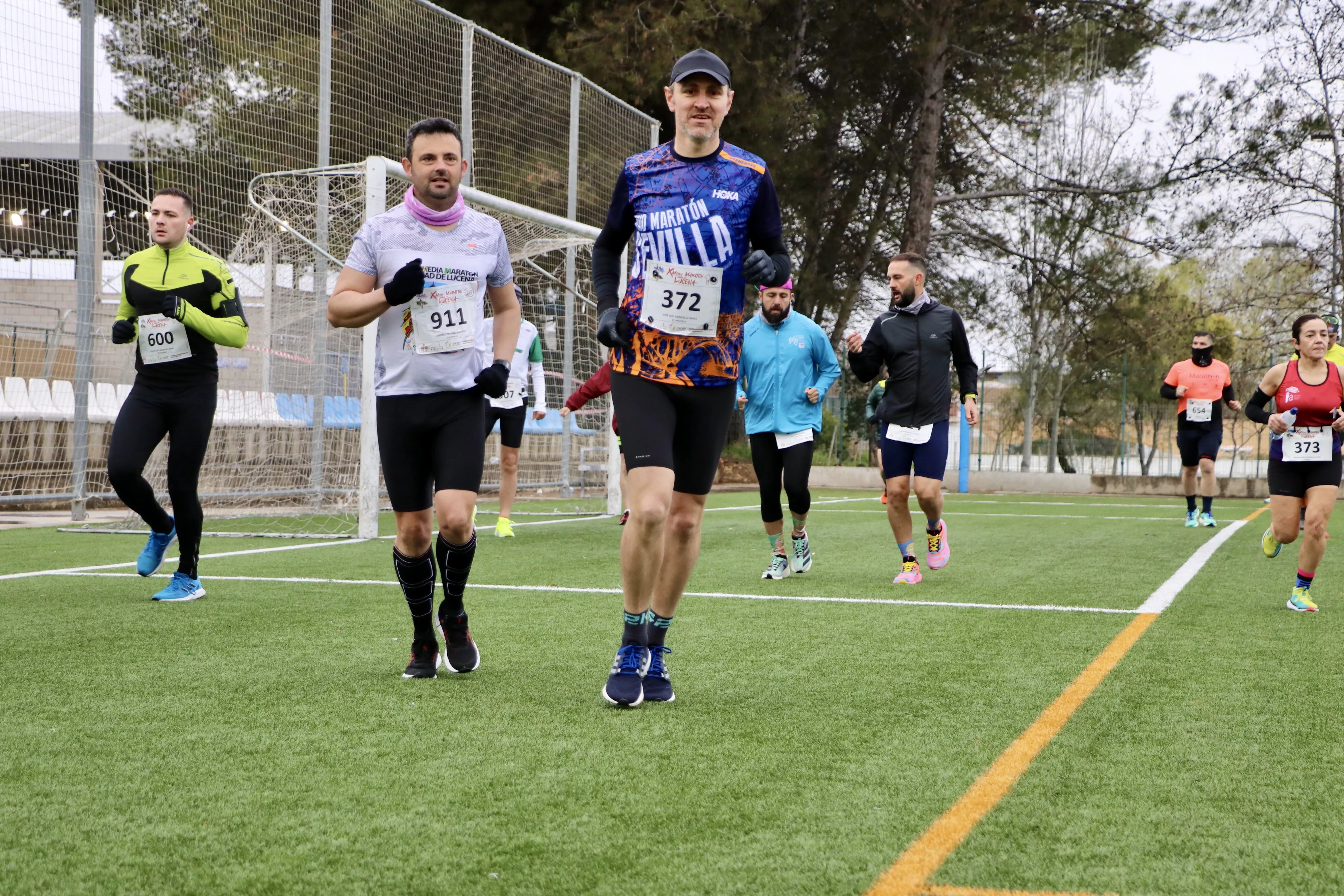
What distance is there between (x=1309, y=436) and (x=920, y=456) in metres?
2.25

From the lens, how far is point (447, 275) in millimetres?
4582

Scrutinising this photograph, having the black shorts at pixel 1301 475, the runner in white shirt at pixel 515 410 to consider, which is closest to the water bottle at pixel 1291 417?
the black shorts at pixel 1301 475

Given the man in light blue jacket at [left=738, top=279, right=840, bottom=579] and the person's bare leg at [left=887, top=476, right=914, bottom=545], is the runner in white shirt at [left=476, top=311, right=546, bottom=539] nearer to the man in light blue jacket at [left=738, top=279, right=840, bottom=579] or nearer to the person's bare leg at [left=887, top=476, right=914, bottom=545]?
the man in light blue jacket at [left=738, top=279, right=840, bottom=579]

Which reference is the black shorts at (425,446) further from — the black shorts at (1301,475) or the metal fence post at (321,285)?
the metal fence post at (321,285)

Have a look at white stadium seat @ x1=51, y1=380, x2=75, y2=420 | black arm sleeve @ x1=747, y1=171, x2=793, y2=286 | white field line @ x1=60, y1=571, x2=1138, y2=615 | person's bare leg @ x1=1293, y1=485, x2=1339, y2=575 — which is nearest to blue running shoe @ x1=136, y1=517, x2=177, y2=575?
white field line @ x1=60, y1=571, x2=1138, y2=615

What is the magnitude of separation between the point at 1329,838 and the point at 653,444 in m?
2.24

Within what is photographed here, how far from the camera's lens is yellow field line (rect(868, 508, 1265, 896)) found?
248 cm

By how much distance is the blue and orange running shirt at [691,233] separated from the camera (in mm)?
4289

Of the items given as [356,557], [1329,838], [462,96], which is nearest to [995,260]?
[462,96]

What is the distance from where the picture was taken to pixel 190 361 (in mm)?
6711

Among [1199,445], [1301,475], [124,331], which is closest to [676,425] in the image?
[124,331]

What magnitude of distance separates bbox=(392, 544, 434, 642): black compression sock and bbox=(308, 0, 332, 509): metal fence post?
26.0 feet

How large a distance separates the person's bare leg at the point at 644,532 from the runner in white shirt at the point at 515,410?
227 inches

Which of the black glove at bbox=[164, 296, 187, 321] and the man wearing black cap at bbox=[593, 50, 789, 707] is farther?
the black glove at bbox=[164, 296, 187, 321]
